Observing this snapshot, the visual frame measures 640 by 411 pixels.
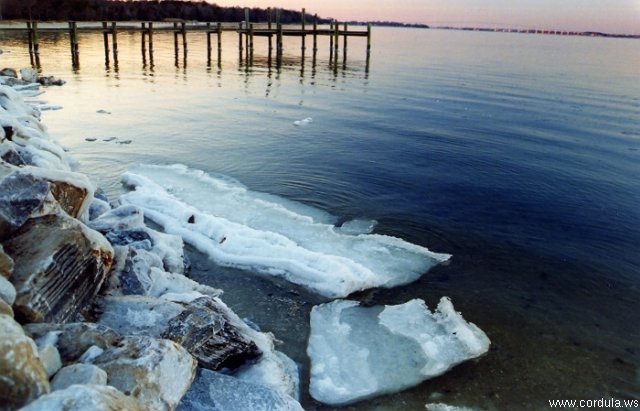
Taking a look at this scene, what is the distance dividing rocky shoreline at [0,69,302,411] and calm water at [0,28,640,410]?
88 centimetres

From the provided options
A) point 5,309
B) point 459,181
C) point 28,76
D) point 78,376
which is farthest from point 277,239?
point 28,76

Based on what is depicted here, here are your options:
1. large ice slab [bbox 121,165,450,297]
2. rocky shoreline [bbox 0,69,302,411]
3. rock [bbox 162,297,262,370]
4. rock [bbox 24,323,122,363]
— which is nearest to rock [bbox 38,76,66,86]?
large ice slab [bbox 121,165,450,297]

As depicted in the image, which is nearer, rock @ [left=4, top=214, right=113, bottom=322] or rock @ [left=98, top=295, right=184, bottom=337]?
rock @ [left=4, top=214, right=113, bottom=322]

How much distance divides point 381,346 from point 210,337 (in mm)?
2182

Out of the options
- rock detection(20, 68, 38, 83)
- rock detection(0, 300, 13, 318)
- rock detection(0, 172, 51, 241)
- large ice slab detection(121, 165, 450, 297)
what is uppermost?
rock detection(20, 68, 38, 83)

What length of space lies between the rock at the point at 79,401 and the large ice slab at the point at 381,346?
2.54m

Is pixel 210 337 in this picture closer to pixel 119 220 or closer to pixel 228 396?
pixel 228 396

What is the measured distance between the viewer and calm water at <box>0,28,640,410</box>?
594cm

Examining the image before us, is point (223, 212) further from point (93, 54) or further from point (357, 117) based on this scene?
point (93, 54)

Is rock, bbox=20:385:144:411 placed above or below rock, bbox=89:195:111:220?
above

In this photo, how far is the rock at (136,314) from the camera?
15.0 ft

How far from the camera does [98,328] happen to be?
3.79 m

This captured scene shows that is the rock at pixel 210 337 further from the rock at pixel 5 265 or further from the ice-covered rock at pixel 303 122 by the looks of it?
the ice-covered rock at pixel 303 122

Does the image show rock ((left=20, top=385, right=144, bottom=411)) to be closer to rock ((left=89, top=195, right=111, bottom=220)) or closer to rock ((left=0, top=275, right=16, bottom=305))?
rock ((left=0, top=275, right=16, bottom=305))
